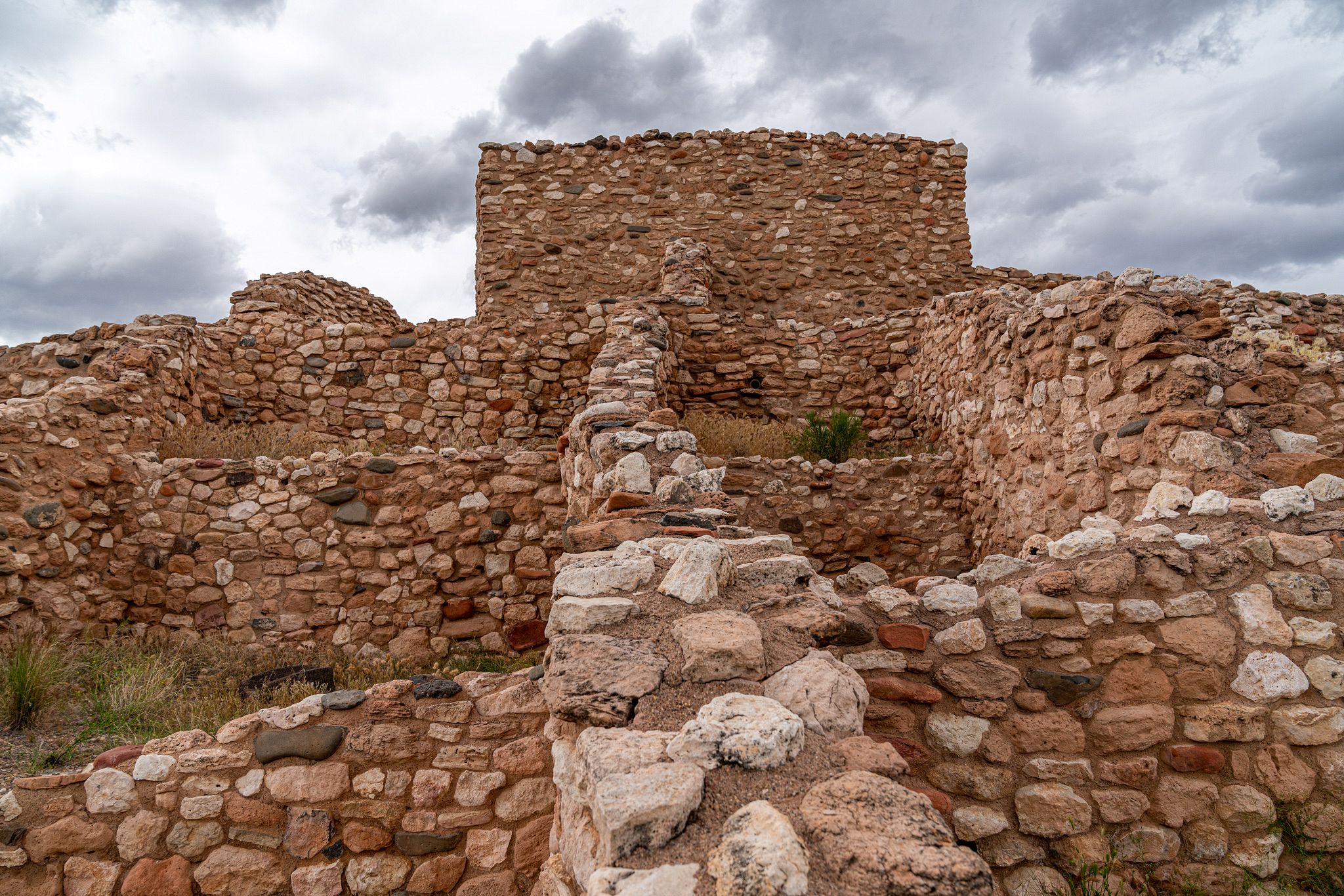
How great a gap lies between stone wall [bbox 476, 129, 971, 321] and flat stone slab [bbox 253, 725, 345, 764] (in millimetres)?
7697

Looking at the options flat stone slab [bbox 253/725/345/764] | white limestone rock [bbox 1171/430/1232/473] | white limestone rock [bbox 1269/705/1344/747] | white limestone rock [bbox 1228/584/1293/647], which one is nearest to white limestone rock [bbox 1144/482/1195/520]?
white limestone rock [bbox 1171/430/1232/473]

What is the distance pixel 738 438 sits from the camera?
6789mm

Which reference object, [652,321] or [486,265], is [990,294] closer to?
[652,321]

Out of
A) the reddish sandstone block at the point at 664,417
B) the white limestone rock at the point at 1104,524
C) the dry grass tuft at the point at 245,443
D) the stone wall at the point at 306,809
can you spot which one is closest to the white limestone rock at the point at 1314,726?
the white limestone rock at the point at 1104,524

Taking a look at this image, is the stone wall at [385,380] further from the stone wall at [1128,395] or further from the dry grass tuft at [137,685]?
the stone wall at [1128,395]

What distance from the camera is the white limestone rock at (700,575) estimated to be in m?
2.63

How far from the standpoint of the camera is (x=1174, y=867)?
2924 millimetres

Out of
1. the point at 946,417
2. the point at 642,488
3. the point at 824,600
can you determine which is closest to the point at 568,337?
the point at 946,417

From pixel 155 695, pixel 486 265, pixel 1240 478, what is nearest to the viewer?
pixel 1240 478

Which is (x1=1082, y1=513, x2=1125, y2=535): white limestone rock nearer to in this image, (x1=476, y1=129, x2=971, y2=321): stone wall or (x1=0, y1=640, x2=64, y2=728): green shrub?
(x1=0, y1=640, x2=64, y2=728): green shrub

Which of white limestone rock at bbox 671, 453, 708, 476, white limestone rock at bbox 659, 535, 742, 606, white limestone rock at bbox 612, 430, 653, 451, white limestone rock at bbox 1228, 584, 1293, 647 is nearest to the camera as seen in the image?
white limestone rock at bbox 659, 535, 742, 606

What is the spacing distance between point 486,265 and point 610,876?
974 cm

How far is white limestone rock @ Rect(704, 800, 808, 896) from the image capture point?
1.40 metres

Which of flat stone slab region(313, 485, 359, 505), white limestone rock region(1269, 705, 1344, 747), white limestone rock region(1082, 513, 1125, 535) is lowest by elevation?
white limestone rock region(1269, 705, 1344, 747)
